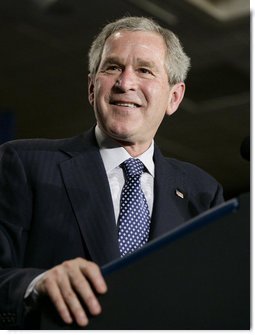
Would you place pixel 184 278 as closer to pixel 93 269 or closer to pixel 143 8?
pixel 93 269

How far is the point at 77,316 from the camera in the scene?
1.09 metres

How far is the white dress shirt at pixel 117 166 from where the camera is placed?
1.75m

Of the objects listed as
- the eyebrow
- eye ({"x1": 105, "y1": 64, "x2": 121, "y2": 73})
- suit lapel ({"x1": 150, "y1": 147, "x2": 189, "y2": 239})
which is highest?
the eyebrow

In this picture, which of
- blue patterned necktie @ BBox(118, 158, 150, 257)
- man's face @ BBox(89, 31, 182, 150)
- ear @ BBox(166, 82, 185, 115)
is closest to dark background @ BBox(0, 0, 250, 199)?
ear @ BBox(166, 82, 185, 115)

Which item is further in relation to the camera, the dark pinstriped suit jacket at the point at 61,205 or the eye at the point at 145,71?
the eye at the point at 145,71

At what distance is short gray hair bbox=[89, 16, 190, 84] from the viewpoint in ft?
6.24

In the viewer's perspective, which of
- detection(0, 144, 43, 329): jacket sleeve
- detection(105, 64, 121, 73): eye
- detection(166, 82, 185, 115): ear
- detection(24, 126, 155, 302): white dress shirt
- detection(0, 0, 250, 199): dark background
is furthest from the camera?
detection(0, 0, 250, 199): dark background

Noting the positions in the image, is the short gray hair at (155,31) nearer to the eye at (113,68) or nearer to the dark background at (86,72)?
the eye at (113,68)

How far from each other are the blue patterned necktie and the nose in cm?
18

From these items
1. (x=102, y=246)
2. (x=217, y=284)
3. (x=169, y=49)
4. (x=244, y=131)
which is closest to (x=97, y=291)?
(x=217, y=284)

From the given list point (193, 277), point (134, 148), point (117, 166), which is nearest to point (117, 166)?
point (117, 166)

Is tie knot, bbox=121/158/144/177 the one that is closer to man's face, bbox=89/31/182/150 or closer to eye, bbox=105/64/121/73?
man's face, bbox=89/31/182/150

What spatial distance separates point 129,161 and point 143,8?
4139 mm

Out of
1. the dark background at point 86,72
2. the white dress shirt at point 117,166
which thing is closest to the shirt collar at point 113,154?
the white dress shirt at point 117,166
